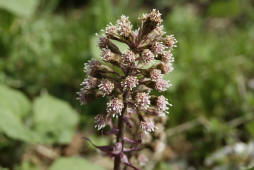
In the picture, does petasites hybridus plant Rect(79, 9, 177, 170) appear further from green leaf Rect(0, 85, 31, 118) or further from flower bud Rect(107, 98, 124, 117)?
green leaf Rect(0, 85, 31, 118)

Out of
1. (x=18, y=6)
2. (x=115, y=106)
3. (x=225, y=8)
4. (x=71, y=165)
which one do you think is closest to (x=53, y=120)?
(x=71, y=165)

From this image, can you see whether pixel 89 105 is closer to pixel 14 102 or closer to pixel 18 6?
pixel 14 102

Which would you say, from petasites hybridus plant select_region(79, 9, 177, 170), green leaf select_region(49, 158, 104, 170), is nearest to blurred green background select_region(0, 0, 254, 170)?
green leaf select_region(49, 158, 104, 170)

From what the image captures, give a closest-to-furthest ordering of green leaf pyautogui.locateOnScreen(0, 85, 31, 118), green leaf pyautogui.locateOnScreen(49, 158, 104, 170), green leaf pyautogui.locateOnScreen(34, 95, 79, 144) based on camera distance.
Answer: green leaf pyautogui.locateOnScreen(49, 158, 104, 170) → green leaf pyautogui.locateOnScreen(34, 95, 79, 144) → green leaf pyautogui.locateOnScreen(0, 85, 31, 118)

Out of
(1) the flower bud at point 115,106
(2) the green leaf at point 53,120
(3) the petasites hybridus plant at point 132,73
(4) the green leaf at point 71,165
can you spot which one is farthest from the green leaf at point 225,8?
(1) the flower bud at point 115,106

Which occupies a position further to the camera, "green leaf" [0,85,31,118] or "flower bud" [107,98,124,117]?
"green leaf" [0,85,31,118]

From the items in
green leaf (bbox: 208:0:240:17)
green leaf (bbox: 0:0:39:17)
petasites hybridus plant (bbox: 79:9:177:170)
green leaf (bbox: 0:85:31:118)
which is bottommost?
petasites hybridus plant (bbox: 79:9:177:170)

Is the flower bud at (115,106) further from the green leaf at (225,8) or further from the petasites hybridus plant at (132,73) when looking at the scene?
the green leaf at (225,8)
